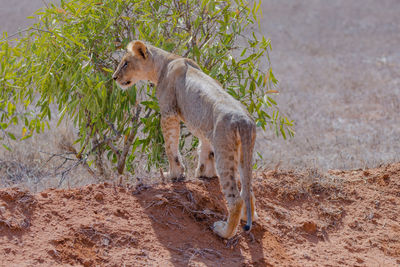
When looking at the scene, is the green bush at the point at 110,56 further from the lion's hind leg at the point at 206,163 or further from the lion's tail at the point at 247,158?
the lion's tail at the point at 247,158

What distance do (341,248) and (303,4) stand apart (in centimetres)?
2494

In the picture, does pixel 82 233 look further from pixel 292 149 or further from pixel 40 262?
pixel 292 149

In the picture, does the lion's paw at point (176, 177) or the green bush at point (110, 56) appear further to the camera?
the green bush at point (110, 56)

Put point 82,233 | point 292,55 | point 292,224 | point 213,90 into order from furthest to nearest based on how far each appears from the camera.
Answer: point 292,55, point 292,224, point 213,90, point 82,233

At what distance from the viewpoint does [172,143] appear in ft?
18.3

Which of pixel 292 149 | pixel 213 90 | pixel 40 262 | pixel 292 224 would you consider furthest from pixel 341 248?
pixel 292 149

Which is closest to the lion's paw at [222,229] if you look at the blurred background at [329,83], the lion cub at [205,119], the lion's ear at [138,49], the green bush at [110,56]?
the lion cub at [205,119]

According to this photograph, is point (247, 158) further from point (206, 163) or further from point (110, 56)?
point (110, 56)

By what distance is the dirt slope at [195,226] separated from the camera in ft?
14.6

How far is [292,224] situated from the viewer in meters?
5.52

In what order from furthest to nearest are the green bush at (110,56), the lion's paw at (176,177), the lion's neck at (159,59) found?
the green bush at (110,56) < the lion's neck at (159,59) < the lion's paw at (176,177)

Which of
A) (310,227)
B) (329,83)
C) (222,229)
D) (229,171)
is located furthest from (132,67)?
(329,83)

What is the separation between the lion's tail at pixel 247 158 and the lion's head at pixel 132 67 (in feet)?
5.84

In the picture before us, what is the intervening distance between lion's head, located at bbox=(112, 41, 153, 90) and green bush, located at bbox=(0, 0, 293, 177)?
16 cm
